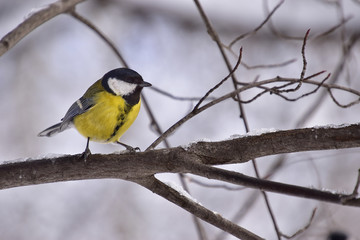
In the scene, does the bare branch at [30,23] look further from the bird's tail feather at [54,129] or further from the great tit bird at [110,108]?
the bird's tail feather at [54,129]

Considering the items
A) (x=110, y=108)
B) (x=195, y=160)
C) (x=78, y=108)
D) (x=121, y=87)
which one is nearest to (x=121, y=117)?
(x=110, y=108)

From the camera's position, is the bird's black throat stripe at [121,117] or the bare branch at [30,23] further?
the bird's black throat stripe at [121,117]

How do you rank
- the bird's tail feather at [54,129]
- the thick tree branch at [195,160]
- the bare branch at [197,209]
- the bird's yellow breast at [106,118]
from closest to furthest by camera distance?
the thick tree branch at [195,160], the bare branch at [197,209], the bird's yellow breast at [106,118], the bird's tail feather at [54,129]

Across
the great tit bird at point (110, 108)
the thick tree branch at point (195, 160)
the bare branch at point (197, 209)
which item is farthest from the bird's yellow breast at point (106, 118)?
the bare branch at point (197, 209)

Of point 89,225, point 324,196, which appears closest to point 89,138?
point 324,196

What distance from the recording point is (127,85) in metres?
2.61

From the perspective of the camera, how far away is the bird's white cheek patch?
2596mm

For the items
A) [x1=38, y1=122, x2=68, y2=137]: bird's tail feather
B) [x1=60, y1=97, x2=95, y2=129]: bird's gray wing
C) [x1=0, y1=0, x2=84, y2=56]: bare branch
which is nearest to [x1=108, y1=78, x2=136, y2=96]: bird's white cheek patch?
[x1=60, y1=97, x2=95, y2=129]: bird's gray wing

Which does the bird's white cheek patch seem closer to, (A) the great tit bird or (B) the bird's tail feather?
(A) the great tit bird

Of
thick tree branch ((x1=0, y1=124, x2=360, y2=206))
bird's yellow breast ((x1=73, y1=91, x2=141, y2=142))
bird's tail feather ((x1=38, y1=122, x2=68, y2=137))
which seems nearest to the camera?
thick tree branch ((x1=0, y1=124, x2=360, y2=206))

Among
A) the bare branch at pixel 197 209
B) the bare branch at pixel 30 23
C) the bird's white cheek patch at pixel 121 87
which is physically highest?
the bird's white cheek patch at pixel 121 87

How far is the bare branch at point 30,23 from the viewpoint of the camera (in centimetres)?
181

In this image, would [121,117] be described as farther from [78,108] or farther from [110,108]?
[78,108]

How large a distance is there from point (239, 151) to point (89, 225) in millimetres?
4101
